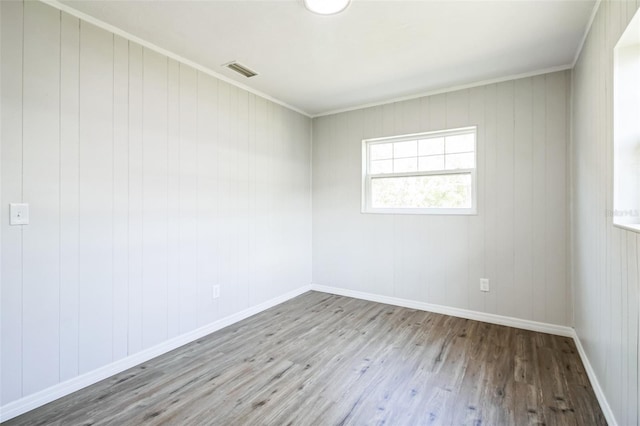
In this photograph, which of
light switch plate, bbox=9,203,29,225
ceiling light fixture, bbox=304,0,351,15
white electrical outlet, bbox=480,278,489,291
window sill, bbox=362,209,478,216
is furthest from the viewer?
window sill, bbox=362,209,478,216

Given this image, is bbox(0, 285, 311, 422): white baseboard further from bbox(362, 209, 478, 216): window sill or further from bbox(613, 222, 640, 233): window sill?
bbox(613, 222, 640, 233): window sill

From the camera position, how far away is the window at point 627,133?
5.14ft

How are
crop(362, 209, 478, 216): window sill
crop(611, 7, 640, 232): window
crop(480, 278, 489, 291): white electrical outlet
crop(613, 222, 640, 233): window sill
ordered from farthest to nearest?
crop(362, 209, 478, 216): window sill
crop(480, 278, 489, 291): white electrical outlet
crop(611, 7, 640, 232): window
crop(613, 222, 640, 233): window sill

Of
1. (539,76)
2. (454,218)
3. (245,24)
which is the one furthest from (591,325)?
(245,24)

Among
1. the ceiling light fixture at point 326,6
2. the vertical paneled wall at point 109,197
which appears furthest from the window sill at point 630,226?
the vertical paneled wall at point 109,197

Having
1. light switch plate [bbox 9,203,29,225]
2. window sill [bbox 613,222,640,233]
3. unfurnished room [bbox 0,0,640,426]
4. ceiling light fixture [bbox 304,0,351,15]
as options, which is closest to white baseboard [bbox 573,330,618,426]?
unfurnished room [bbox 0,0,640,426]

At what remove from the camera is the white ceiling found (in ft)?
6.59

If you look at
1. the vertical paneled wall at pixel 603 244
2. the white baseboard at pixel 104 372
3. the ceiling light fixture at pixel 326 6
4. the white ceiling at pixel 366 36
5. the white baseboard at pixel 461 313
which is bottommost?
the white baseboard at pixel 104 372

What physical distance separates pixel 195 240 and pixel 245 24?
1.83 m

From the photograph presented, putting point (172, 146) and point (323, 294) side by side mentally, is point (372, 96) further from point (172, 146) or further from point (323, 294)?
point (323, 294)

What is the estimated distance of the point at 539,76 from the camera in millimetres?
2934

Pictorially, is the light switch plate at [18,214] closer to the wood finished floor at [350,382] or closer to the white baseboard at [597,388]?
the wood finished floor at [350,382]

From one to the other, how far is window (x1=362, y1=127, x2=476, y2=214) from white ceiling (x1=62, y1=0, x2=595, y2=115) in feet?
2.19

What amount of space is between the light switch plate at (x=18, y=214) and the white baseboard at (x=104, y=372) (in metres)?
1.04
